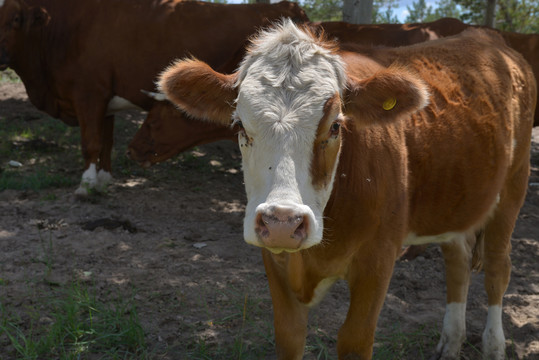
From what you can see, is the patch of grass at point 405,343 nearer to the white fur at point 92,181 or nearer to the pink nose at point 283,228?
the pink nose at point 283,228

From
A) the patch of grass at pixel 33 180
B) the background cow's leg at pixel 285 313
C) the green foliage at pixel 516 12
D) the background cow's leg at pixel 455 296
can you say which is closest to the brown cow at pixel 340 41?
the patch of grass at pixel 33 180

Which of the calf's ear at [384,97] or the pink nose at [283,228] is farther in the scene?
the calf's ear at [384,97]

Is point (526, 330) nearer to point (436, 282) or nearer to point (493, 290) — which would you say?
point (493, 290)

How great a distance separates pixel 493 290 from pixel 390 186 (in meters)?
1.56

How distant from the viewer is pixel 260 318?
3.96m

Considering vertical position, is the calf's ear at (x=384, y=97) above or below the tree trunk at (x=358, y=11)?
above

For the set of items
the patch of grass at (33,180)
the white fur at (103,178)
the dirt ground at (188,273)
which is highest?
the dirt ground at (188,273)

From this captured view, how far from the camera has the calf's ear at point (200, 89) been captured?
2727mm

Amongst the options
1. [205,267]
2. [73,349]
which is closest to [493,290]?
[205,267]

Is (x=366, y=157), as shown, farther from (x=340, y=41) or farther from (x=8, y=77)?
(x=8, y=77)

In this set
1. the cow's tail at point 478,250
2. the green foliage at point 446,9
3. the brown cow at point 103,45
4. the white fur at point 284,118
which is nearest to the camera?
the white fur at point 284,118

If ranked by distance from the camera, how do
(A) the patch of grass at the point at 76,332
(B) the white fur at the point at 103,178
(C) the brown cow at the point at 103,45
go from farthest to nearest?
(C) the brown cow at the point at 103,45 → (B) the white fur at the point at 103,178 → (A) the patch of grass at the point at 76,332

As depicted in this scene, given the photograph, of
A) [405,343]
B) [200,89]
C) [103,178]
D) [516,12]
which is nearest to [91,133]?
[103,178]

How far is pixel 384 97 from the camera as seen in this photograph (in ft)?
8.79
